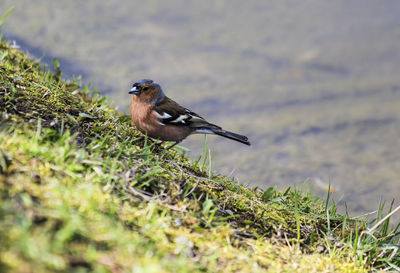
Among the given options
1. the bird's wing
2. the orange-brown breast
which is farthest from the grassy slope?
the bird's wing

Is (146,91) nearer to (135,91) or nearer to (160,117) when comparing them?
(135,91)

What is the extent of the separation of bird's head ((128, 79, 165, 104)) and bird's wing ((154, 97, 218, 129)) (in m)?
0.09

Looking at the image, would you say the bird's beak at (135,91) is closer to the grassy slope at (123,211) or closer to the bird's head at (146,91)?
the bird's head at (146,91)

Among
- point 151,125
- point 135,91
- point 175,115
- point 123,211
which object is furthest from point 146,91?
point 123,211

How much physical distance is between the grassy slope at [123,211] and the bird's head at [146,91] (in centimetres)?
51

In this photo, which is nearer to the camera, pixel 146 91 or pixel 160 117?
pixel 160 117

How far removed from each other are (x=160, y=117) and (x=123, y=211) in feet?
6.11

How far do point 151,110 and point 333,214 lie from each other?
2.05 metres

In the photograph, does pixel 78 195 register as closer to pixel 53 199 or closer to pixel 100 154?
pixel 53 199

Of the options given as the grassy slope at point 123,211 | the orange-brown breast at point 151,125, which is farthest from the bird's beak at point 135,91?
the grassy slope at point 123,211

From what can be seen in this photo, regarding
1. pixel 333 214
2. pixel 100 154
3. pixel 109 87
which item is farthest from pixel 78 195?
pixel 109 87

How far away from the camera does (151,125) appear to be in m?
4.51

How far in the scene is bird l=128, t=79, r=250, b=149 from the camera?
4.54 metres

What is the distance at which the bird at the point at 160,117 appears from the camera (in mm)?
4543
